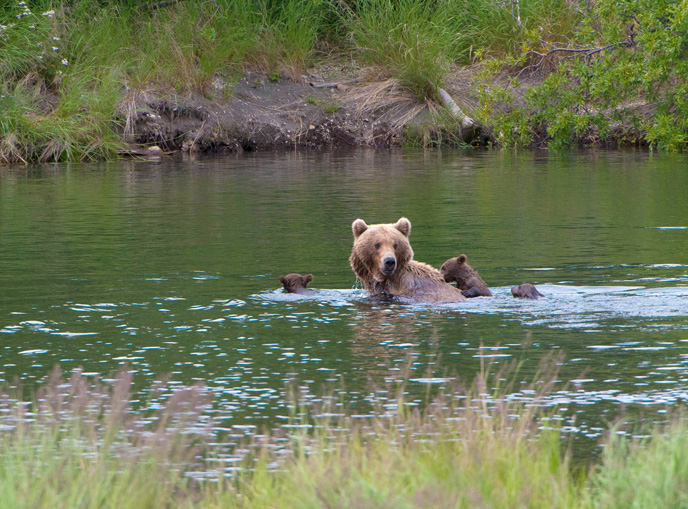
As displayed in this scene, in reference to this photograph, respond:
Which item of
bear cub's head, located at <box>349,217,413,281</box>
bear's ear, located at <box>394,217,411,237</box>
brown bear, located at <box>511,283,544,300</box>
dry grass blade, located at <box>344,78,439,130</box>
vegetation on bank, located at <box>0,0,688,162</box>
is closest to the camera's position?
brown bear, located at <box>511,283,544,300</box>

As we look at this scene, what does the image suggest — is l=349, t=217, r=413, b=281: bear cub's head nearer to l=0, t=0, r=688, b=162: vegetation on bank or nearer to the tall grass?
l=0, t=0, r=688, b=162: vegetation on bank

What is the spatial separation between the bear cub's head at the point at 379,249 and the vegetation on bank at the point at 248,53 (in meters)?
12.2

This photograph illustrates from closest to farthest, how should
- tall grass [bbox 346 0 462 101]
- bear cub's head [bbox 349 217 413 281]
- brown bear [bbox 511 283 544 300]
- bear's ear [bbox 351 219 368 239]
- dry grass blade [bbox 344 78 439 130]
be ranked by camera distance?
brown bear [bbox 511 283 544 300] → bear cub's head [bbox 349 217 413 281] → bear's ear [bbox 351 219 368 239] → tall grass [bbox 346 0 462 101] → dry grass blade [bbox 344 78 439 130]

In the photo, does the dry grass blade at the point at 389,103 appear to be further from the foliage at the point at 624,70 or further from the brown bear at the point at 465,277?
the brown bear at the point at 465,277

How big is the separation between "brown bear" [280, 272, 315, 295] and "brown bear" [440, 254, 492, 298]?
120cm

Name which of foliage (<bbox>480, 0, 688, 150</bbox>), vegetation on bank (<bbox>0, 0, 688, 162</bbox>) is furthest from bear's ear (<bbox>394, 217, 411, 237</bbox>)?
vegetation on bank (<bbox>0, 0, 688, 162</bbox>)

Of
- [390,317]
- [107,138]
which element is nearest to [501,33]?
[107,138]

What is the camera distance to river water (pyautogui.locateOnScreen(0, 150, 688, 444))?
21.4 feet

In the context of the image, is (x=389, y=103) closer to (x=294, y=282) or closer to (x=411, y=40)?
(x=411, y=40)

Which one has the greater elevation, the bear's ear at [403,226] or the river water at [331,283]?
the bear's ear at [403,226]

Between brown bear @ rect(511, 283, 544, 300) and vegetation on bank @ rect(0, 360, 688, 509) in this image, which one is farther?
brown bear @ rect(511, 283, 544, 300)

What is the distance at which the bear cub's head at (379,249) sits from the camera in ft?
29.1

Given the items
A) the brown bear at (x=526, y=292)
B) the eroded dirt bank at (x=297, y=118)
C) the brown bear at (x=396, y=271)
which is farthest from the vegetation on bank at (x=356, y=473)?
the eroded dirt bank at (x=297, y=118)

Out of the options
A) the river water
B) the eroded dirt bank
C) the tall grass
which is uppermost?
the tall grass
